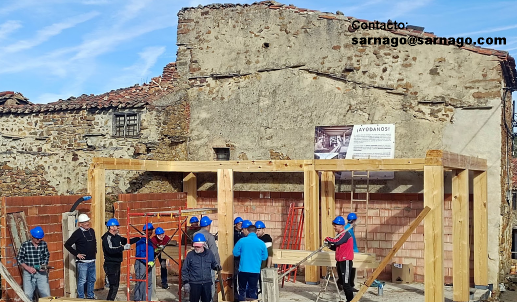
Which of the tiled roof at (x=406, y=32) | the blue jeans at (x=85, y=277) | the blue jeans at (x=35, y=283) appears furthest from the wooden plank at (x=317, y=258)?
the tiled roof at (x=406, y=32)

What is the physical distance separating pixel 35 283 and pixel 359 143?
7.86m

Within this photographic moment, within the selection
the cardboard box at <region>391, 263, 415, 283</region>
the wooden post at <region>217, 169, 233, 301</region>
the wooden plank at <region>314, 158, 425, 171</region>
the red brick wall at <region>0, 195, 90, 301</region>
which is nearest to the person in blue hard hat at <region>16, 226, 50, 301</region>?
the red brick wall at <region>0, 195, 90, 301</region>

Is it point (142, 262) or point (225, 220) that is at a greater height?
point (225, 220)

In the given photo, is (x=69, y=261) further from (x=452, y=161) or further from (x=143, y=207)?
(x=452, y=161)

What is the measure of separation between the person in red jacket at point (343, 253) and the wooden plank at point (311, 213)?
2.45 meters

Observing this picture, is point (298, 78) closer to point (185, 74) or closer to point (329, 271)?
point (185, 74)

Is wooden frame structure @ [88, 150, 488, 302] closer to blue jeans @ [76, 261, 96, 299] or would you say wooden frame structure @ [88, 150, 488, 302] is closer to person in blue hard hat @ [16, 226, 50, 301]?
blue jeans @ [76, 261, 96, 299]

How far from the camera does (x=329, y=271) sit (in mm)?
12383

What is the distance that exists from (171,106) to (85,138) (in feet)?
7.72

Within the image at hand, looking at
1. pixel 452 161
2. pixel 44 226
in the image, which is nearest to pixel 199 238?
pixel 44 226

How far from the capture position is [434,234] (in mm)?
9961

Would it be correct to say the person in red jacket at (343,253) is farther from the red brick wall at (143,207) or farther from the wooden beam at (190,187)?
the wooden beam at (190,187)

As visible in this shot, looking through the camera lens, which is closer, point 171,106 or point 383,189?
point 383,189

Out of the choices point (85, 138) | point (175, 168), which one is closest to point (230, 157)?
point (175, 168)
